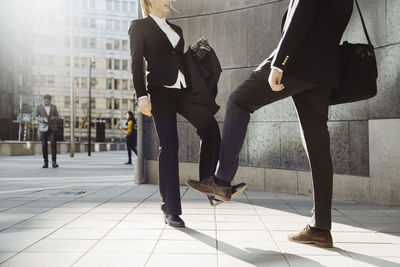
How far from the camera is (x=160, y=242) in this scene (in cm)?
308

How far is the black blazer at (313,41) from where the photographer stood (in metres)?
2.68

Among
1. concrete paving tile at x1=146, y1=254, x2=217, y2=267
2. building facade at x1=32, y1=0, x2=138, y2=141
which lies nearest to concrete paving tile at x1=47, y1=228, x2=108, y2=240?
concrete paving tile at x1=146, y1=254, x2=217, y2=267

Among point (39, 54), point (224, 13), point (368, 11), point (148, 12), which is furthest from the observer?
point (39, 54)

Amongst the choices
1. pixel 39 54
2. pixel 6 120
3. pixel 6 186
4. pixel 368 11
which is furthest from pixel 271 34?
pixel 39 54

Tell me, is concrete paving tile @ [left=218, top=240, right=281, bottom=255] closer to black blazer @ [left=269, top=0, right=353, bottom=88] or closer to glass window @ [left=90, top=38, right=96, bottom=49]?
black blazer @ [left=269, top=0, right=353, bottom=88]

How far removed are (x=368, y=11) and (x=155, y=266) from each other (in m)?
4.48

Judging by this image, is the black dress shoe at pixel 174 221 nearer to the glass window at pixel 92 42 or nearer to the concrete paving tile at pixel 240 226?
the concrete paving tile at pixel 240 226

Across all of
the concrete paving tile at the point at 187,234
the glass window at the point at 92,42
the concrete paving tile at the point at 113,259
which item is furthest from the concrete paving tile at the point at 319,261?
the glass window at the point at 92,42

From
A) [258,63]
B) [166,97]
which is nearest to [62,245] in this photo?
[166,97]

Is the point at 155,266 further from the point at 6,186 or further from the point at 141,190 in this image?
the point at 6,186

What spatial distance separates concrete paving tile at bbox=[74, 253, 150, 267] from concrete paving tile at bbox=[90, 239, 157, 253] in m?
0.10

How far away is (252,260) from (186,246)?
0.57 metres

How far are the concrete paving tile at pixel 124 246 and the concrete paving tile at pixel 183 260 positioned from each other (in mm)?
200

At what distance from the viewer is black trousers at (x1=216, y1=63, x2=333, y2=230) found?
288 centimetres
